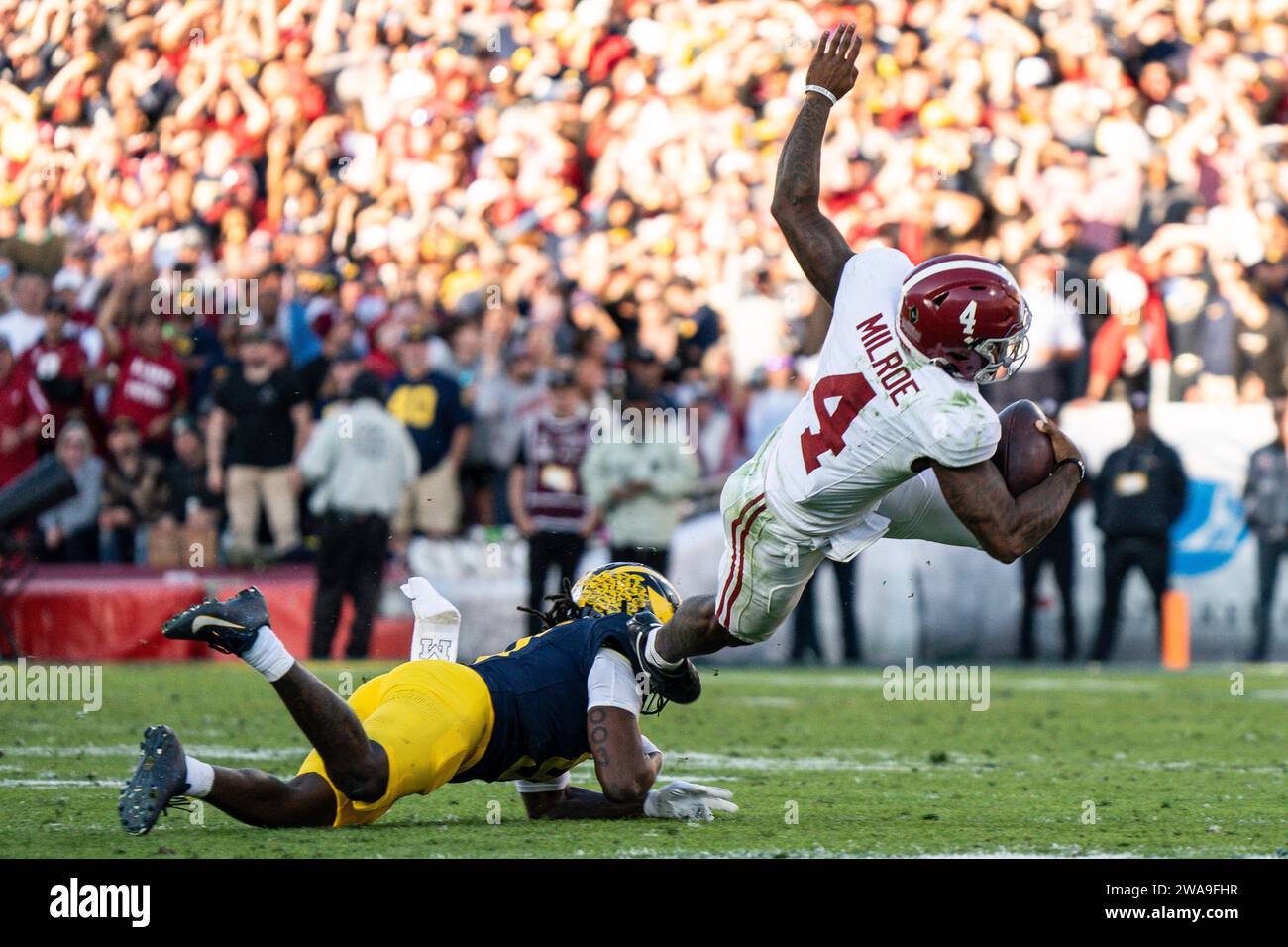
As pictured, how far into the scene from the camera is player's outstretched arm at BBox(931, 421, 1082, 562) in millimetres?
5512

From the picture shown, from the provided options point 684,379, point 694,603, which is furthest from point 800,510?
point 684,379

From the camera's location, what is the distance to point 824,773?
24.5ft

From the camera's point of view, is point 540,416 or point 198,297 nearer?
point 540,416

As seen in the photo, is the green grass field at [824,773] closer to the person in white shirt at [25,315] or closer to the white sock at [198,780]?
the white sock at [198,780]

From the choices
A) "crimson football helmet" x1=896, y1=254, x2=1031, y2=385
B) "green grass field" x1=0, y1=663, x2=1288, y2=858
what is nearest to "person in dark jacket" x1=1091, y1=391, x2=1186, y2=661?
"green grass field" x1=0, y1=663, x2=1288, y2=858

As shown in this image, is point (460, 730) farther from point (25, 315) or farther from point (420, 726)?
point (25, 315)

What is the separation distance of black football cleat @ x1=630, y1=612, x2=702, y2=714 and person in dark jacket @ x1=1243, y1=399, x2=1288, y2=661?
7.64 m

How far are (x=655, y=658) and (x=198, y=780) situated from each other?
1.48 meters

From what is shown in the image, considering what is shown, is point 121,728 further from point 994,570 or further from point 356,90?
point 356,90

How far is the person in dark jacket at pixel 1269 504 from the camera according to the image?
42.1 feet

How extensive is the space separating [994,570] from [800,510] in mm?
7267

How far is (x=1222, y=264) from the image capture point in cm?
1345

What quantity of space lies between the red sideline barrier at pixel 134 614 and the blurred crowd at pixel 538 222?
580 mm

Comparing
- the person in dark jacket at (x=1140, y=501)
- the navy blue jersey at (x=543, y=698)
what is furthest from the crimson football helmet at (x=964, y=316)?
the person in dark jacket at (x=1140, y=501)
